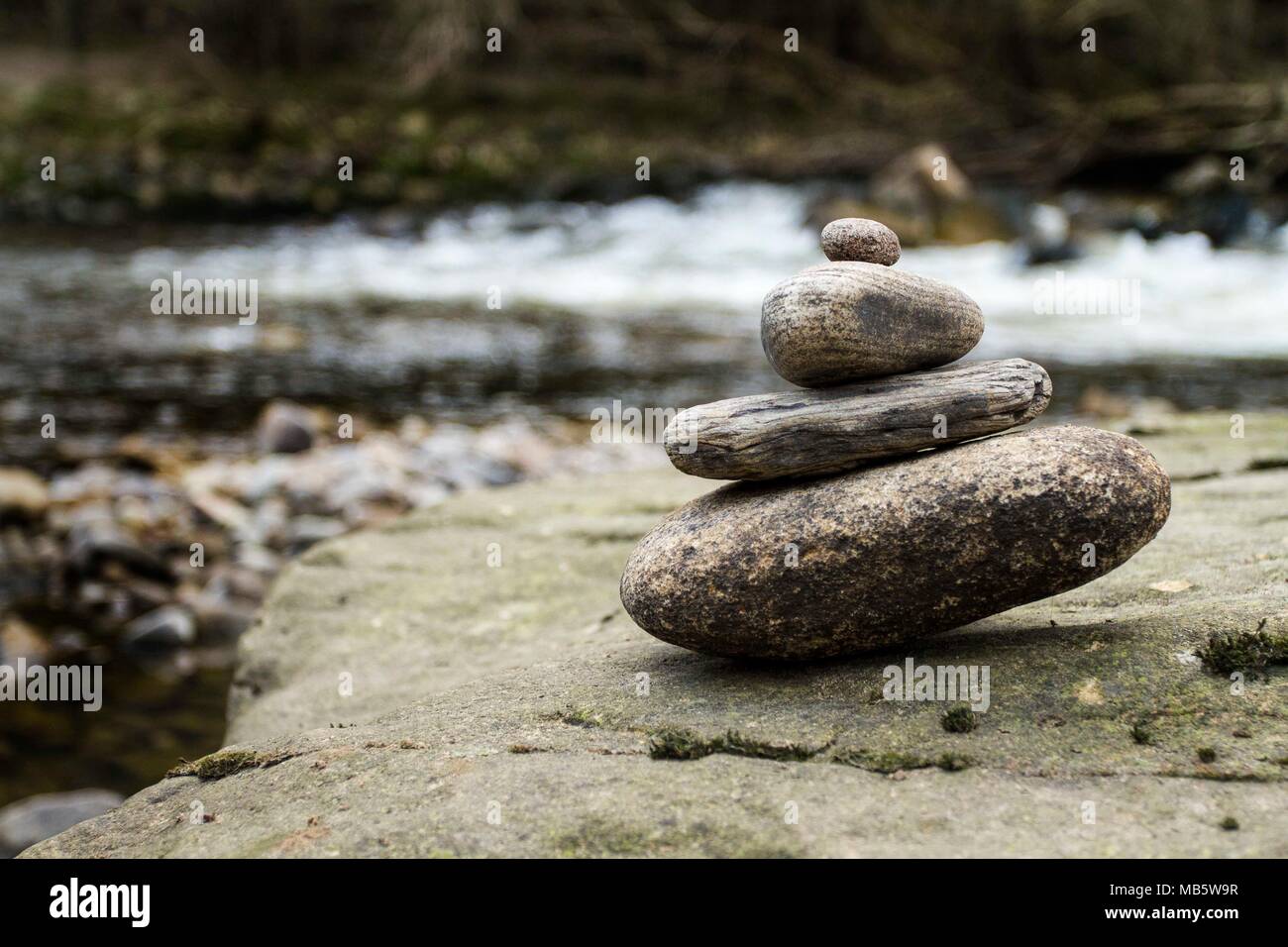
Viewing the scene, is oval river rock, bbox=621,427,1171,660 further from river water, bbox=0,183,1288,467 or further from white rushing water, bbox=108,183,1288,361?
white rushing water, bbox=108,183,1288,361

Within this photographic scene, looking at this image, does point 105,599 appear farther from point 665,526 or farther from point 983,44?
point 983,44

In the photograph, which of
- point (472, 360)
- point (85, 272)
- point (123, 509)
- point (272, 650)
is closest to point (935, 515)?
point (272, 650)

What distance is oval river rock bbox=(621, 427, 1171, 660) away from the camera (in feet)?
10.7

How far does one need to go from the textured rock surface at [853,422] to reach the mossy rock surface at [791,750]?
661mm

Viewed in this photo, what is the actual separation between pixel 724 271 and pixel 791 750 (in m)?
15.9

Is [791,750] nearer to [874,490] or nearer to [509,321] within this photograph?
[874,490]

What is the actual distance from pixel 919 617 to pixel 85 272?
665 inches

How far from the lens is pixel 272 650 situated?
5.04 metres

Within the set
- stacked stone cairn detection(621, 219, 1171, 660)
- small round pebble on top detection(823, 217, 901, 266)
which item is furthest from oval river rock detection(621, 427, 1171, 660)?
small round pebble on top detection(823, 217, 901, 266)

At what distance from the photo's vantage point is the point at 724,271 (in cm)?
1850

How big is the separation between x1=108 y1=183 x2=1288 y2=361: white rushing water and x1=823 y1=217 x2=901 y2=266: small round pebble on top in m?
9.22

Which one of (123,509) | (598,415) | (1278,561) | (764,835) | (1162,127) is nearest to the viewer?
(764,835)

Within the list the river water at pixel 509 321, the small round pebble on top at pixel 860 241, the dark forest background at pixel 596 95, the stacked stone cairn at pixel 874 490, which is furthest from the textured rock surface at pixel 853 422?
the dark forest background at pixel 596 95

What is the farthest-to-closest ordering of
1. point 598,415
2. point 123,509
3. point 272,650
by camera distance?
point 598,415, point 123,509, point 272,650
